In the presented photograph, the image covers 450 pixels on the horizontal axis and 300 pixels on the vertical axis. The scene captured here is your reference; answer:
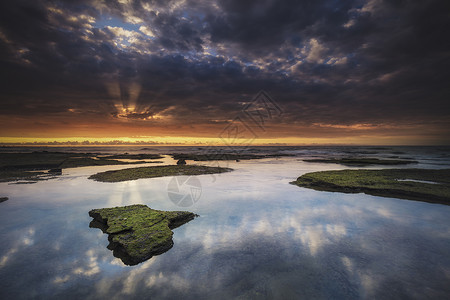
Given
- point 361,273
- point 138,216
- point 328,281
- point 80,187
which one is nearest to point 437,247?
point 361,273

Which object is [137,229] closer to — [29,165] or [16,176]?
[16,176]

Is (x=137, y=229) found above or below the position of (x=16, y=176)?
above

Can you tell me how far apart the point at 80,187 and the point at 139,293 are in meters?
15.7

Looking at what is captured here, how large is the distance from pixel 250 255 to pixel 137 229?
422 centimetres

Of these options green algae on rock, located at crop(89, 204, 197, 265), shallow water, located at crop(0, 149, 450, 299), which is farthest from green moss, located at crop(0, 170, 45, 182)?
green algae on rock, located at crop(89, 204, 197, 265)

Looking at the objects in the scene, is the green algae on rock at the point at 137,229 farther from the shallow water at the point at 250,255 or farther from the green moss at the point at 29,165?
the green moss at the point at 29,165

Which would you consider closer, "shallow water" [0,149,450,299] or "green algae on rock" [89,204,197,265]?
"shallow water" [0,149,450,299]

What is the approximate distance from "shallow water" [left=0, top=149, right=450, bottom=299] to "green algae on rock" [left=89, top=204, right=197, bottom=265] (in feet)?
1.12

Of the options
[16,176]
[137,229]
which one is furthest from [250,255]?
[16,176]

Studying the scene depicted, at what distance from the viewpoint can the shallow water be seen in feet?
15.9

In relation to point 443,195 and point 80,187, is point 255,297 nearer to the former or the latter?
point 443,195

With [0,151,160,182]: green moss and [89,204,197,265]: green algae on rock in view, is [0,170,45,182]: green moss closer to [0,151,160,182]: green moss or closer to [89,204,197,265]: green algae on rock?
[0,151,160,182]: green moss

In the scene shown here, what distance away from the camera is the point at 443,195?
40.0 ft

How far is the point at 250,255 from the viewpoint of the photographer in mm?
6418
